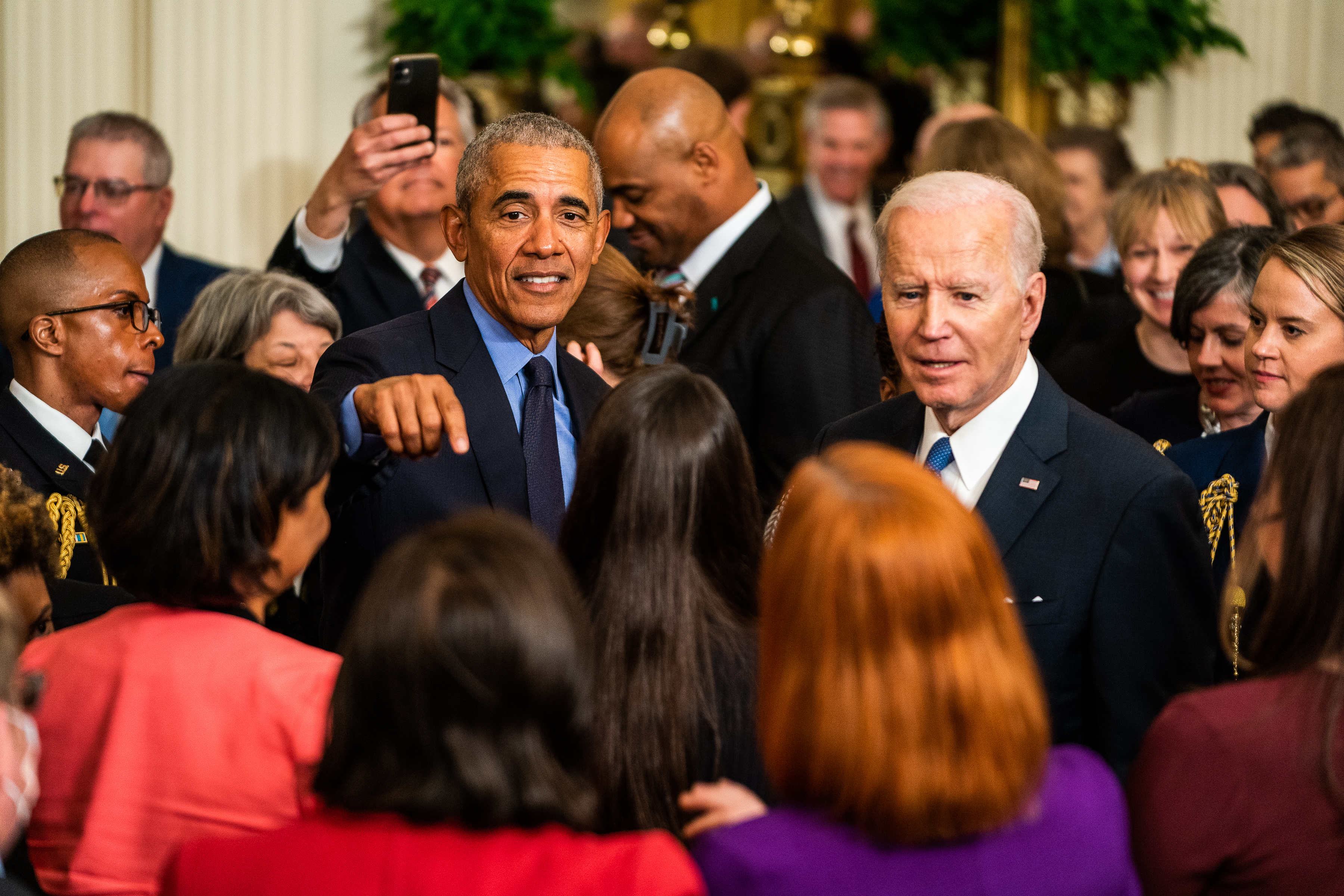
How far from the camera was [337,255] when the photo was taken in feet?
12.9

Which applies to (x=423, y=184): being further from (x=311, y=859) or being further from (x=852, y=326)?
(x=311, y=859)

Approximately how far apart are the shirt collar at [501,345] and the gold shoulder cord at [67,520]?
3.08 feet

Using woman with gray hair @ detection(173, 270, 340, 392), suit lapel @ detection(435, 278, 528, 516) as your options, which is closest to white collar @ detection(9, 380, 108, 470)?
woman with gray hair @ detection(173, 270, 340, 392)

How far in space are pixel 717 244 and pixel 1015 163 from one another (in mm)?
1200

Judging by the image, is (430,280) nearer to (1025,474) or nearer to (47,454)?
(47,454)

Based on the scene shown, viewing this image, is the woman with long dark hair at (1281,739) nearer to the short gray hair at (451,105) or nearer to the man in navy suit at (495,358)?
the man in navy suit at (495,358)

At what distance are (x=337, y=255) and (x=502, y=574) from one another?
269 cm

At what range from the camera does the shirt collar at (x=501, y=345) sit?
258 centimetres

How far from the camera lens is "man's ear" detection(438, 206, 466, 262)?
104 inches

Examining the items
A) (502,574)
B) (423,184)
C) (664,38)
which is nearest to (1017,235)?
(502,574)

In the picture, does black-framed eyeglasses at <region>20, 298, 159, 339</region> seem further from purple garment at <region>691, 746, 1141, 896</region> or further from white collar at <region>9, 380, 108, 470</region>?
purple garment at <region>691, 746, 1141, 896</region>

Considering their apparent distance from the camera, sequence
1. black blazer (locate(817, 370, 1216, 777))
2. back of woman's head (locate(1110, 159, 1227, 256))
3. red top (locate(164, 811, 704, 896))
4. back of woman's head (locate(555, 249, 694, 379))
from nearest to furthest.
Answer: red top (locate(164, 811, 704, 896)), black blazer (locate(817, 370, 1216, 777)), back of woman's head (locate(555, 249, 694, 379)), back of woman's head (locate(1110, 159, 1227, 256))

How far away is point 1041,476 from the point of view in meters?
2.31

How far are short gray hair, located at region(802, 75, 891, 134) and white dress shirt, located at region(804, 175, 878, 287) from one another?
284mm
